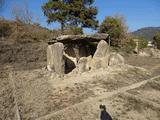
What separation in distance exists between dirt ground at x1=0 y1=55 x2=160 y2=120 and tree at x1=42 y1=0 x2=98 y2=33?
13426 mm

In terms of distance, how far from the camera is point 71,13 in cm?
2577

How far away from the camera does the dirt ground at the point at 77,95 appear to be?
6969 mm

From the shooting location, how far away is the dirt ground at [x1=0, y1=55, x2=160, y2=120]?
6.97m

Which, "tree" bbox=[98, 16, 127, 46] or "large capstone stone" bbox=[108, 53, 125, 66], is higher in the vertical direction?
"tree" bbox=[98, 16, 127, 46]

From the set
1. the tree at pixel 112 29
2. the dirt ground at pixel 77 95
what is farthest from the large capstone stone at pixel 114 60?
the tree at pixel 112 29

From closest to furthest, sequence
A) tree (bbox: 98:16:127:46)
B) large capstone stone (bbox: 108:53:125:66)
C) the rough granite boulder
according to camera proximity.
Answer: the rough granite boulder < large capstone stone (bbox: 108:53:125:66) < tree (bbox: 98:16:127:46)

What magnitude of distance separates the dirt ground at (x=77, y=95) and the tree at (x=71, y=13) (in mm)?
13426

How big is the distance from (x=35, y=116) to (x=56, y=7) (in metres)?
20.2

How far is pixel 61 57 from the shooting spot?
12.4 meters

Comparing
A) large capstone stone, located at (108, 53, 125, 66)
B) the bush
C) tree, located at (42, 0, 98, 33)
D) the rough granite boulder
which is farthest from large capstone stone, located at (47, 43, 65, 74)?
tree, located at (42, 0, 98, 33)

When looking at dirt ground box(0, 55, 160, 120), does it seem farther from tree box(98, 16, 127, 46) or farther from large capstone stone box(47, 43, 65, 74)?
tree box(98, 16, 127, 46)

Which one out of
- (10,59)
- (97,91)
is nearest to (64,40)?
(10,59)

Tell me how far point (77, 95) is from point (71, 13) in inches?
712

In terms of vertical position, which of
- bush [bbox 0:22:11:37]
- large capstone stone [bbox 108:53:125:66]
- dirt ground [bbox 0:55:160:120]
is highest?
bush [bbox 0:22:11:37]
